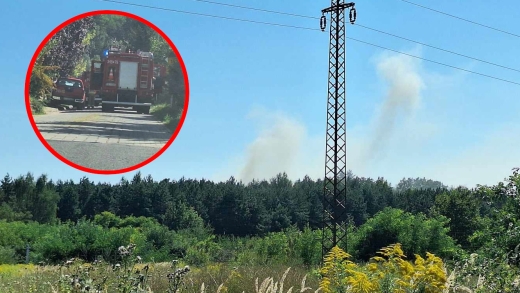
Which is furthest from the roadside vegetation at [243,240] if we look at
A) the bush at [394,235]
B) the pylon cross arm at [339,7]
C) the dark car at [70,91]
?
the pylon cross arm at [339,7]

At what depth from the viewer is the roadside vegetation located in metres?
5.73

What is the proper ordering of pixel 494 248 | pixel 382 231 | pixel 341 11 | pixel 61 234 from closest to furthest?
1. pixel 494 248
2. pixel 341 11
3. pixel 61 234
4. pixel 382 231

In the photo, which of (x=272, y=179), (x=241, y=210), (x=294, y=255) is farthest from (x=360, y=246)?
(x=272, y=179)

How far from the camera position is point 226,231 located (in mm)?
68125

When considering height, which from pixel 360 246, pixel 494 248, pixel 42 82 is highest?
pixel 42 82

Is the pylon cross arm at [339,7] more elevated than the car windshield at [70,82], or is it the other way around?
the pylon cross arm at [339,7]

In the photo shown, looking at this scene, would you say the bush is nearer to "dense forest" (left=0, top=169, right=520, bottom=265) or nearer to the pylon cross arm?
"dense forest" (left=0, top=169, right=520, bottom=265)

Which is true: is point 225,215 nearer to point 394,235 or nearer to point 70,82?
point 394,235

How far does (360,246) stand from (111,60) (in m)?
30.4

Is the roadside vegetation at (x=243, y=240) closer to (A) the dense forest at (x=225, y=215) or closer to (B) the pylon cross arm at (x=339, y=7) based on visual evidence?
(A) the dense forest at (x=225, y=215)

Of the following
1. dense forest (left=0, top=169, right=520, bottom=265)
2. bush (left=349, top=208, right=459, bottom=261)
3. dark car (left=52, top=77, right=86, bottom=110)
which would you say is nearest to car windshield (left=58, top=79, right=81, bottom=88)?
dark car (left=52, top=77, right=86, bottom=110)

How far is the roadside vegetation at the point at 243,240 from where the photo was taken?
5727mm

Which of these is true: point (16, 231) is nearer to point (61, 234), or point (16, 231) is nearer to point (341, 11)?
point (61, 234)

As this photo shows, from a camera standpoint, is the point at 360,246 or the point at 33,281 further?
the point at 360,246
